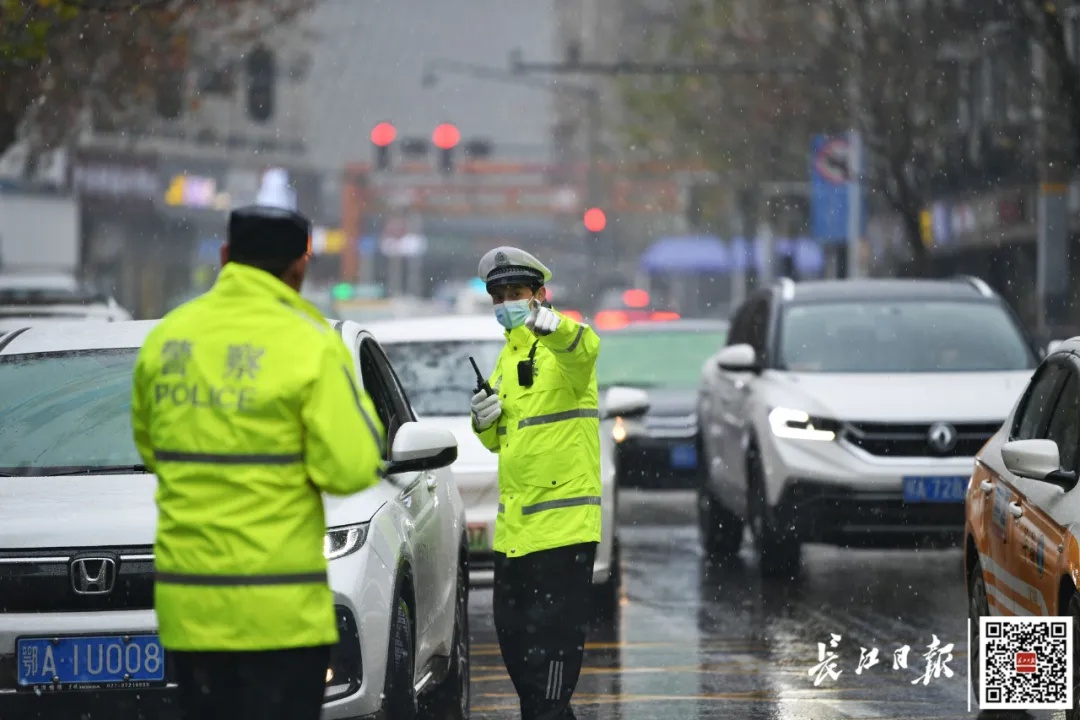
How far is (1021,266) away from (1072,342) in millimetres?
35513

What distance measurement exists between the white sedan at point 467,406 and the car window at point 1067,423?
9.32 ft

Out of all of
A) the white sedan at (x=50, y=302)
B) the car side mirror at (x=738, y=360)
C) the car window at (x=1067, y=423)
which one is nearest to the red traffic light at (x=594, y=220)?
the white sedan at (x=50, y=302)

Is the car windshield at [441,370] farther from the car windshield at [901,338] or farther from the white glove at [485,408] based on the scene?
the white glove at [485,408]

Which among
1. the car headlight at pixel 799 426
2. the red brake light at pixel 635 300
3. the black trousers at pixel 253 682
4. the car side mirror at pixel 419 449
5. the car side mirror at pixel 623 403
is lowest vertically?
the red brake light at pixel 635 300

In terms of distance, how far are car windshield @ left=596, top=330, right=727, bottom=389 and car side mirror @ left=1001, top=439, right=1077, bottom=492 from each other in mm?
11254

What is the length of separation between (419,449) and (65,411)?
4.48 ft

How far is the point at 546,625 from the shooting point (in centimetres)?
723

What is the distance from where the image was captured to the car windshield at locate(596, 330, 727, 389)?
18781 mm

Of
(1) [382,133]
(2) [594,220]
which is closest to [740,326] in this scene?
(1) [382,133]

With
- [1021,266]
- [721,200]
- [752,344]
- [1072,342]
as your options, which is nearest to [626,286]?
[721,200]

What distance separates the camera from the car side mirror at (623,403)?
10.2 meters

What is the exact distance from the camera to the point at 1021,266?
42625 millimetres

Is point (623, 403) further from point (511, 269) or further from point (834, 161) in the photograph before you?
A: point (834, 161)

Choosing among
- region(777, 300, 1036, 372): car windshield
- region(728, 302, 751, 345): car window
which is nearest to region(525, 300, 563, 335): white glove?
region(777, 300, 1036, 372): car windshield
